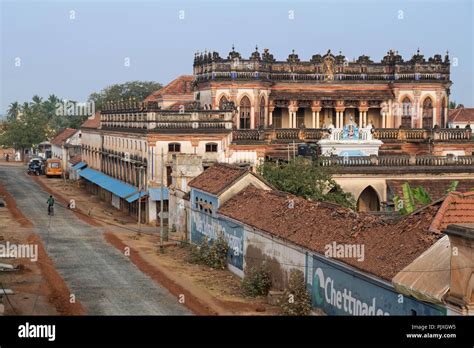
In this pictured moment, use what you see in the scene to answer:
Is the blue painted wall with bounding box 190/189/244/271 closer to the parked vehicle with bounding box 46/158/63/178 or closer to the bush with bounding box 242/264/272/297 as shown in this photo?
the bush with bounding box 242/264/272/297

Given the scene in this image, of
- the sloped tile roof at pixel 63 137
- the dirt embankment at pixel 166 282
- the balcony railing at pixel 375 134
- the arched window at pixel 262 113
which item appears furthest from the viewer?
the sloped tile roof at pixel 63 137

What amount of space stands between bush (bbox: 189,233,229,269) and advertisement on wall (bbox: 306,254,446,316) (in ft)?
32.7

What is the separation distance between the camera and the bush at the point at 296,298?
29152 mm

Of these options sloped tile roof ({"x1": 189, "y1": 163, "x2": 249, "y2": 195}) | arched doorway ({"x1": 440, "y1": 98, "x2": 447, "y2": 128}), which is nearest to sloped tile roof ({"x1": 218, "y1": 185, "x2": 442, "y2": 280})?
sloped tile roof ({"x1": 189, "y1": 163, "x2": 249, "y2": 195})

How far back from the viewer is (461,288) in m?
20.0

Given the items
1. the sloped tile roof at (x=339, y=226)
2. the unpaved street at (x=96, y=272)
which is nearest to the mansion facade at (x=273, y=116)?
the unpaved street at (x=96, y=272)

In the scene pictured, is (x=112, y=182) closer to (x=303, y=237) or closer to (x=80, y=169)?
(x=80, y=169)

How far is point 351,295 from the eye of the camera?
85.8 ft

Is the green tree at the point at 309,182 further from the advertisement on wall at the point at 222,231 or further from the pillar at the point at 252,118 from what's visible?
the pillar at the point at 252,118

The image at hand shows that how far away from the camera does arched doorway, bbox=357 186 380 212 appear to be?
151 feet

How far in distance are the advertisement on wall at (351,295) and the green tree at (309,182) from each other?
45.2 ft
